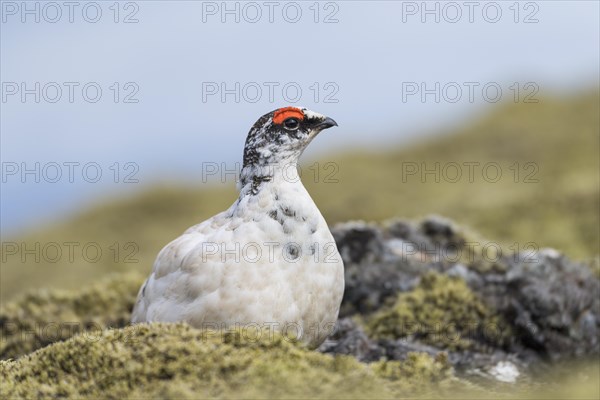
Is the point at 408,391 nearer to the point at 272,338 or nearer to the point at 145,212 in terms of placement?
the point at 272,338

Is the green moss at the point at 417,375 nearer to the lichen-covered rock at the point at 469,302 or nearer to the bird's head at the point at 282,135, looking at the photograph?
the lichen-covered rock at the point at 469,302

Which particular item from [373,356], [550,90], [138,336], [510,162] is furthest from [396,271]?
[550,90]

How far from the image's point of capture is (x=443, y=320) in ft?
31.5

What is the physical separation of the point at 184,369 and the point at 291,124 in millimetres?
2672

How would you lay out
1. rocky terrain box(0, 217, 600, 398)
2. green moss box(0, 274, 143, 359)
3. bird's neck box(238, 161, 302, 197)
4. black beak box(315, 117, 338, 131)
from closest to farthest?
1. rocky terrain box(0, 217, 600, 398)
2. bird's neck box(238, 161, 302, 197)
3. black beak box(315, 117, 338, 131)
4. green moss box(0, 274, 143, 359)

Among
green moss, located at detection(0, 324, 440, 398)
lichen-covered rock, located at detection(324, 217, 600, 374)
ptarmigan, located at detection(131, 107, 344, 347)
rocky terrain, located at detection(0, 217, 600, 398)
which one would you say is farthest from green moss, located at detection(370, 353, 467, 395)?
lichen-covered rock, located at detection(324, 217, 600, 374)

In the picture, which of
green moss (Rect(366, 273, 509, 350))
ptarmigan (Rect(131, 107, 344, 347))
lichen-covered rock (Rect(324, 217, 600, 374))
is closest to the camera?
ptarmigan (Rect(131, 107, 344, 347))

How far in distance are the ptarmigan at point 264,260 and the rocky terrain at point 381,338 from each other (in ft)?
1.63

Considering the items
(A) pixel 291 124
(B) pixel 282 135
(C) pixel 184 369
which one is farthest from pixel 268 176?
(C) pixel 184 369

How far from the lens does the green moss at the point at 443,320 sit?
30.8ft

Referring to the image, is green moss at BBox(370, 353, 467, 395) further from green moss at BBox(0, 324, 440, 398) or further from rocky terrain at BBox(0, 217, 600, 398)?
green moss at BBox(0, 324, 440, 398)

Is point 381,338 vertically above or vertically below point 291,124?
below

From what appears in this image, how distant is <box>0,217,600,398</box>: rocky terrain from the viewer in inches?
237

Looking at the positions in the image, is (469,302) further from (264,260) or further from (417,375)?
(264,260)
